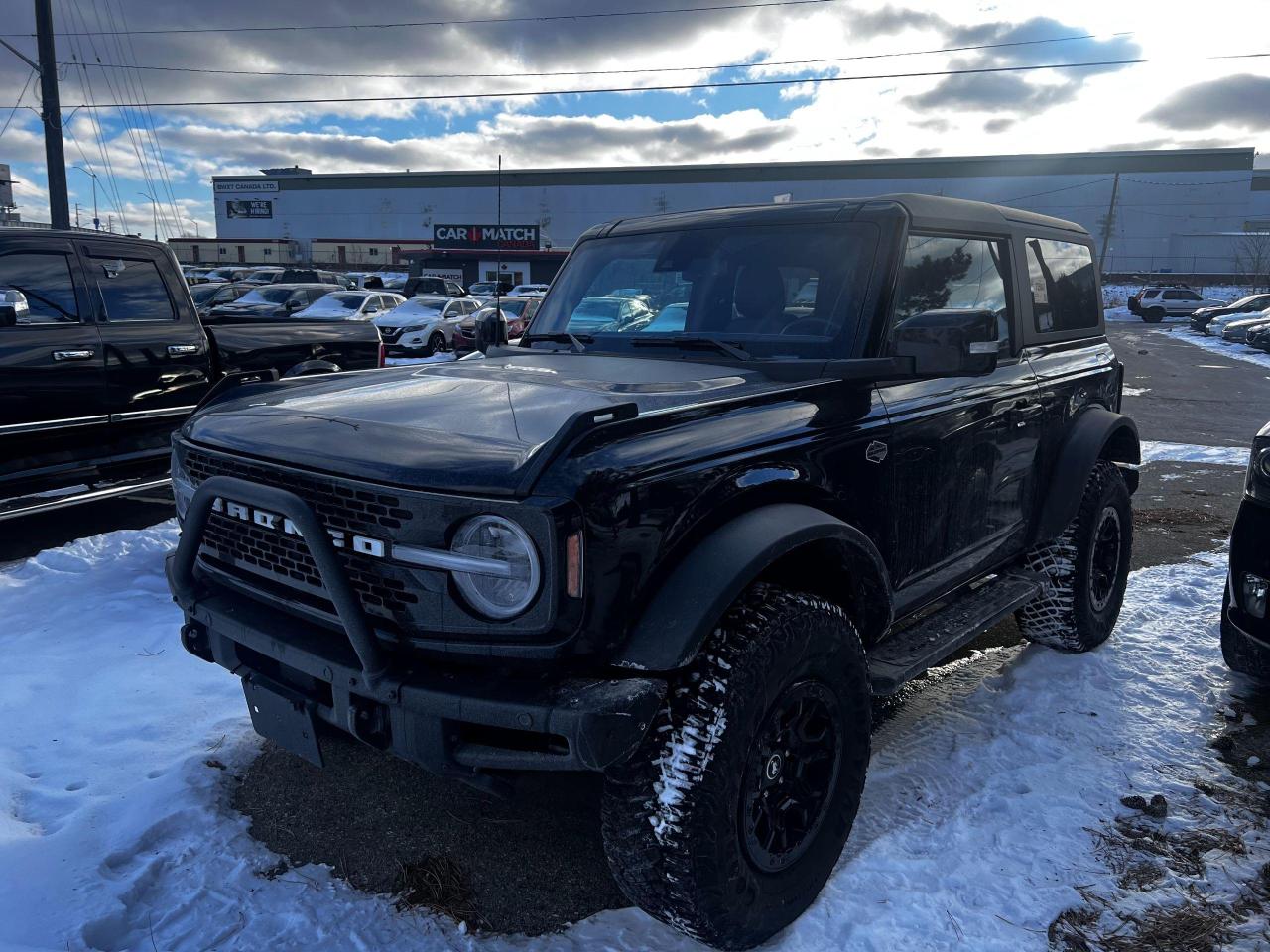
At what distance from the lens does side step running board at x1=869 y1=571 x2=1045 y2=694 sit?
2979 mm

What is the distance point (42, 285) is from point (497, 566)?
18.2 feet

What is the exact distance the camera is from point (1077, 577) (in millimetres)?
4277

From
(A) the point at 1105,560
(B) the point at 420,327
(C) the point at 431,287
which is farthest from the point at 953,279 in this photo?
(C) the point at 431,287

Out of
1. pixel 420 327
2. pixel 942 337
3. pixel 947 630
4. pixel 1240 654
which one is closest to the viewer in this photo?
pixel 942 337

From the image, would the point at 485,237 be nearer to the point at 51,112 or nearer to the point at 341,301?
the point at 341,301

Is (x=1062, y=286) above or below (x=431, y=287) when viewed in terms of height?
above

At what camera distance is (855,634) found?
2643 mm

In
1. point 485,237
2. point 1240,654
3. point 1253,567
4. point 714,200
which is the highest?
point 714,200

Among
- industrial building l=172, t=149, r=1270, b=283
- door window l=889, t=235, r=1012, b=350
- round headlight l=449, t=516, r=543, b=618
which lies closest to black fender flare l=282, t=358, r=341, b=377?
door window l=889, t=235, r=1012, b=350

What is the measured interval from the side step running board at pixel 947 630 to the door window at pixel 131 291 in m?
5.75

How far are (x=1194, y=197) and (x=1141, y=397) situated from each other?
66.5 meters

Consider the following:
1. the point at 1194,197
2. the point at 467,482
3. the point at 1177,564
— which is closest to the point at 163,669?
the point at 467,482

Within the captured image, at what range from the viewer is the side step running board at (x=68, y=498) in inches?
218

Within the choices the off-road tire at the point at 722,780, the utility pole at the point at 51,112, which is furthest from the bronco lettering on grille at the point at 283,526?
the utility pole at the point at 51,112
